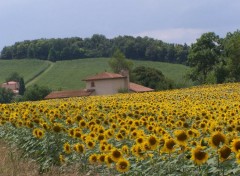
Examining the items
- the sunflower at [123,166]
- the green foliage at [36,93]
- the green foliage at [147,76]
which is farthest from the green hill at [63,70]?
the sunflower at [123,166]

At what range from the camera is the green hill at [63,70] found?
92.9 m

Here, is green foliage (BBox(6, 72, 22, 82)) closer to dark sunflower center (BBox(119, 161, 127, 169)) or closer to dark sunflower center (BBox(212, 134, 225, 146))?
dark sunflower center (BBox(119, 161, 127, 169))

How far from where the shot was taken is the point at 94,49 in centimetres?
11288

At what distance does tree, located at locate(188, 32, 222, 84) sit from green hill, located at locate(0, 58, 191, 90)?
87.8 feet

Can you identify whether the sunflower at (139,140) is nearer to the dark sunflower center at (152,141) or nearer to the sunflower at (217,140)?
the dark sunflower center at (152,141)

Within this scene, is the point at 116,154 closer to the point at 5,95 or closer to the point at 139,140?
the point at 139,140

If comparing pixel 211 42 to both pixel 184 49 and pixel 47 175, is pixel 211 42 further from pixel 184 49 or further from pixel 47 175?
pixel 47 175

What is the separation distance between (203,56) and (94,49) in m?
54.6

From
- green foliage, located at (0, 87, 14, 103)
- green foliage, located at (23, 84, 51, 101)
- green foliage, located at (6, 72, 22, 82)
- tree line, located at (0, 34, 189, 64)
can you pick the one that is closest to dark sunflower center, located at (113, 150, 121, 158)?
green foliage, located at (23, 84, 51, 101)

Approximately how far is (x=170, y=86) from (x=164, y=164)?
1976 inches

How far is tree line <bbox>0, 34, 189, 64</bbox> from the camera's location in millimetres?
107375

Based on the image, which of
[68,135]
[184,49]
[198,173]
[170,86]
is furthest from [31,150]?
[184,49]

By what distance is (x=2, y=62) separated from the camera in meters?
112

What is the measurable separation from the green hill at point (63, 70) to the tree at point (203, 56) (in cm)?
2675
